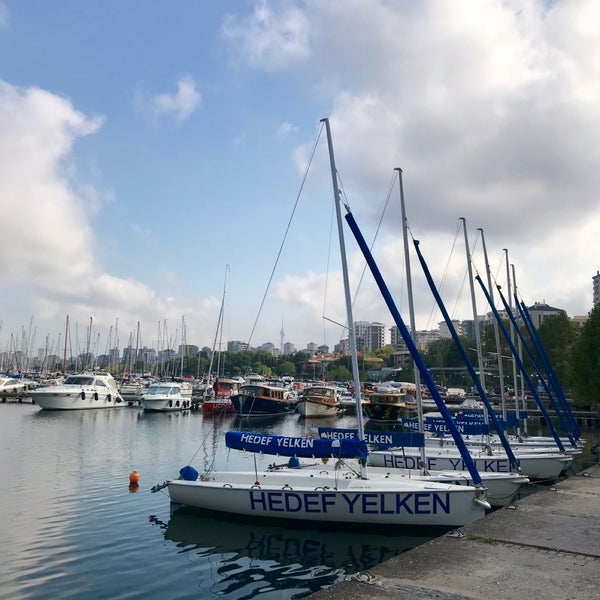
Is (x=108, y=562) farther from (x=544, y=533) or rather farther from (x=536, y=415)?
(x=536, y=415)

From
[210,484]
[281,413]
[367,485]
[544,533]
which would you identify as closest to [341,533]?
[367,485]

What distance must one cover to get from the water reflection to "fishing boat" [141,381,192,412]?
151 ft

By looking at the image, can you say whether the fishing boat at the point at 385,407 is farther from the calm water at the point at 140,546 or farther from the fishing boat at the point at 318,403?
the calm water at the point at 140,546

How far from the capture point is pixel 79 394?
59562mm

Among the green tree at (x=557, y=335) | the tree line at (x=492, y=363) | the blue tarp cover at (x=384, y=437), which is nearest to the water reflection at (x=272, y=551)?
the blue tarp cover at (x=384, y=437)

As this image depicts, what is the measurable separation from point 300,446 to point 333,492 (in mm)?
2080

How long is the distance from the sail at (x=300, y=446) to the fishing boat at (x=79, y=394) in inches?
1814

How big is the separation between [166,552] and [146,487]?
847cm

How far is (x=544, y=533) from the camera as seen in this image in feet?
42.9

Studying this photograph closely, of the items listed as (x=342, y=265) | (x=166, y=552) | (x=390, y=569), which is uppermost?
(x=342, y=265)

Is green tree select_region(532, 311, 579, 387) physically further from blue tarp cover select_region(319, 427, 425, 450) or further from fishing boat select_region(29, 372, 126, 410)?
blue tarp cover select_region(319, 427, 425, 450)

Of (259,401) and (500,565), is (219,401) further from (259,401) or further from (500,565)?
(500,565)

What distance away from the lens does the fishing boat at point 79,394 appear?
2276 inches

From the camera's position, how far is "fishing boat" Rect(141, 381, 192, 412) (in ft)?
206
